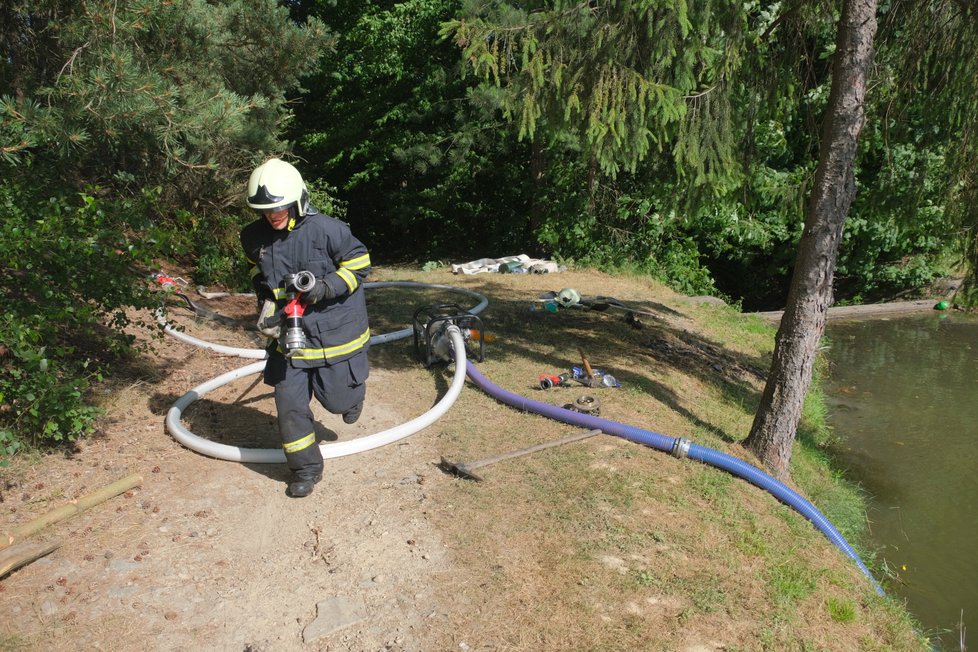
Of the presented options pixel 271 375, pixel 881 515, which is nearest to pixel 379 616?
pixel 271 375

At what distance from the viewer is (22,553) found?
336 centimetres

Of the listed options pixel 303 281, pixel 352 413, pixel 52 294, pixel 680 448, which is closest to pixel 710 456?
pixel 680 448

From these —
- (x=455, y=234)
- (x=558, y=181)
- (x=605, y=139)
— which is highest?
(x=605, y=139)

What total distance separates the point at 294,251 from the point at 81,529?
1854 millimetres

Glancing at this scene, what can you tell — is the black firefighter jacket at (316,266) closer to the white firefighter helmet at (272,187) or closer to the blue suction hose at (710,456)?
the white firefighter helmet at (272,187)

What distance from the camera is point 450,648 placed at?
3.02 metres

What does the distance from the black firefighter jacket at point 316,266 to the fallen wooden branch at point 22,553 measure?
149 cm

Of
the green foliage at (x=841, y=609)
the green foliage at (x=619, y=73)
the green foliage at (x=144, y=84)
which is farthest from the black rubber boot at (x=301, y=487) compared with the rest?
the green foliage at (x=619, y=73)

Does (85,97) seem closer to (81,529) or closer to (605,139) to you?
(81,529)

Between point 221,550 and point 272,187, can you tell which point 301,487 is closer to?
point 221,550

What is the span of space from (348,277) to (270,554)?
1.55 m

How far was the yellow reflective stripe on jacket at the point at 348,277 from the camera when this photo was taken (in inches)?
159

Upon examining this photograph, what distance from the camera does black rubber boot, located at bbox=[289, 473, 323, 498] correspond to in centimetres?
416

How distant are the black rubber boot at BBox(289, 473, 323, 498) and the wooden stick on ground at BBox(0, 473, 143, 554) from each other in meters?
0.90
